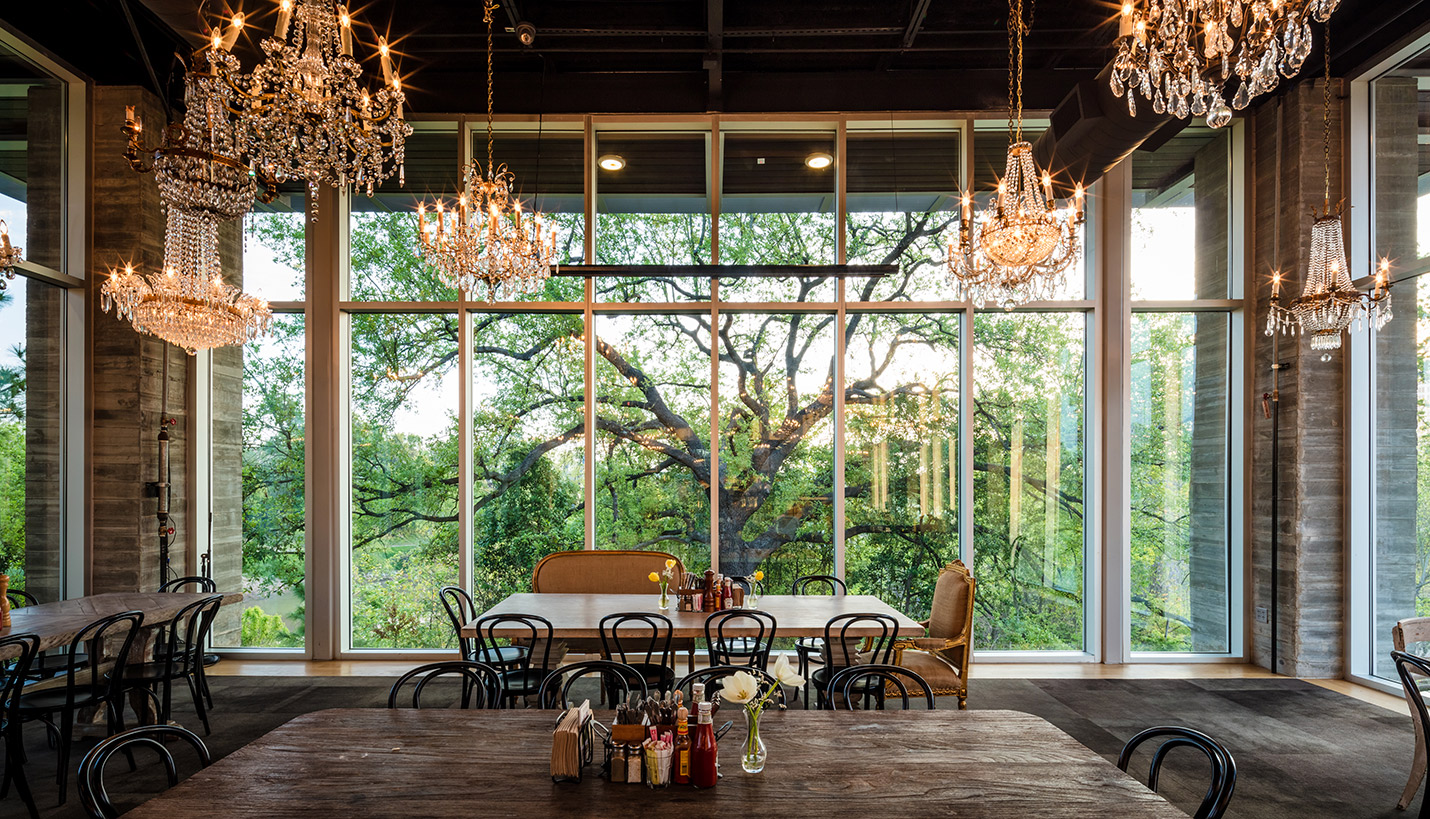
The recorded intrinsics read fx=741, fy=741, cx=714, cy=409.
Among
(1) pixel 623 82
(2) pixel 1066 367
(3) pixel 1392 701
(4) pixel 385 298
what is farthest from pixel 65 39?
(3) pixel 1392 701

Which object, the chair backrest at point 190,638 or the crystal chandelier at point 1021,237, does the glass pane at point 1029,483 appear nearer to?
the crystal chandelier at point 1021,237

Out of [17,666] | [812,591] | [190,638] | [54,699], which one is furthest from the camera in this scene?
[812,591]

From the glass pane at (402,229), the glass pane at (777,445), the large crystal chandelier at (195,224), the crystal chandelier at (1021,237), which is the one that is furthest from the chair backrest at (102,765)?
the glass pane at (402,229)

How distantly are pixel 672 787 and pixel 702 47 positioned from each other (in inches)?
231

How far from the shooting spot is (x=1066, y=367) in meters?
6.86

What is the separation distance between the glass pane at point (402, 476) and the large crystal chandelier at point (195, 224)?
4.74 ft

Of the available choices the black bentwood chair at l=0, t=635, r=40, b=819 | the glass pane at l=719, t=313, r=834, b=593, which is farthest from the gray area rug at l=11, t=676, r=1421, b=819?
the glass pane at l=719, t=313, r=834, b=593

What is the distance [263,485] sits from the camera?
268 inches

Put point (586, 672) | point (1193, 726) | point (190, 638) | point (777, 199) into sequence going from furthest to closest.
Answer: point (777, 199)
point (1193, 726)
point (190, 638)
point (586, 672)

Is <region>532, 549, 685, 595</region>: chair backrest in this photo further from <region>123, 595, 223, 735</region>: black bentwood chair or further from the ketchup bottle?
the ketchup bottle

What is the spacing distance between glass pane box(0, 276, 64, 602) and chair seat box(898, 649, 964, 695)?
656 cm

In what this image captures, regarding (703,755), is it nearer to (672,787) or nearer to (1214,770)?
(672,787)

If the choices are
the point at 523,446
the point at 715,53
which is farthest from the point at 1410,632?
the point at 523,446

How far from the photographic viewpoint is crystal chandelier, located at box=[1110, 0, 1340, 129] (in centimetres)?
211
